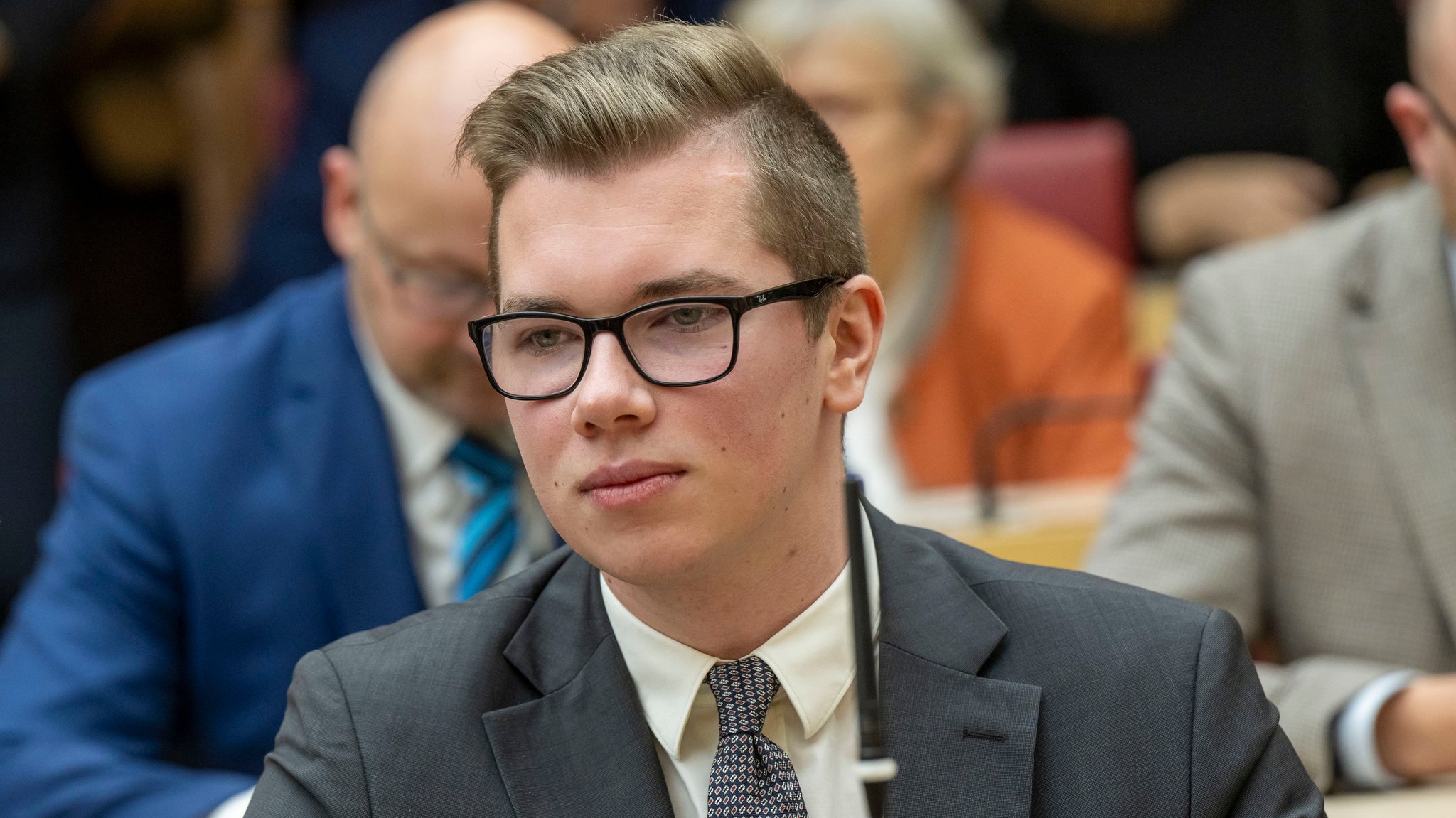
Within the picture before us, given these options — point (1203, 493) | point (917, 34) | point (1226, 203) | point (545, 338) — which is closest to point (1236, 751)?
point (545, 338)

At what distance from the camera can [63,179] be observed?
3.74 meters

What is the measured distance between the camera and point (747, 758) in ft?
4.25

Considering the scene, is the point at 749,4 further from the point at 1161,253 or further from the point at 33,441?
the point at 33,441

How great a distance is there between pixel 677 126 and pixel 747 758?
490 mm

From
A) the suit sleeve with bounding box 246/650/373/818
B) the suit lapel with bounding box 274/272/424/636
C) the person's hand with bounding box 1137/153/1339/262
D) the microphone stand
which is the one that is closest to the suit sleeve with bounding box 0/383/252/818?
the suit lapel with bounding box 274/272/424/636

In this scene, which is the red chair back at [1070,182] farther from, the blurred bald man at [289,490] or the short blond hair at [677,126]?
the short blond hair at [677,126]

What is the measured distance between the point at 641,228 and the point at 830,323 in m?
0.19

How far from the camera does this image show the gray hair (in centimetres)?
317

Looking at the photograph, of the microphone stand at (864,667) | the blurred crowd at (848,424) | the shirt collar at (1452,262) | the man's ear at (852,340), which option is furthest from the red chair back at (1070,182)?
the microphone stand at (864,667)

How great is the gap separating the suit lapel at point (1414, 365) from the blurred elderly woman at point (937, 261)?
0.90 m

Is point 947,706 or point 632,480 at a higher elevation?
point 632,480

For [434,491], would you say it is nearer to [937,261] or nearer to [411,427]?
[411,427]

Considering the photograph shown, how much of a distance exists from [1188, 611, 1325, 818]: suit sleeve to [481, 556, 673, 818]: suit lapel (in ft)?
1.36

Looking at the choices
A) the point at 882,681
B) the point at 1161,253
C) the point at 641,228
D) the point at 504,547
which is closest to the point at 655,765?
the point at 882,681
